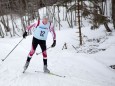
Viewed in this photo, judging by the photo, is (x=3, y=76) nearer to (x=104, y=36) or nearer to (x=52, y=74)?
(x=52, y=74)

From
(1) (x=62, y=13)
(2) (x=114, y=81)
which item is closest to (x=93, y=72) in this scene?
(2) (x=114, y=81)

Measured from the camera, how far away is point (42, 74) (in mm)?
9617

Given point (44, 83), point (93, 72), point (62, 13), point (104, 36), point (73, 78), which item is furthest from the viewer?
point (62, 13)

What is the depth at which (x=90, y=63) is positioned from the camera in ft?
40.2

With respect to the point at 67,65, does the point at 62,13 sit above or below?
above

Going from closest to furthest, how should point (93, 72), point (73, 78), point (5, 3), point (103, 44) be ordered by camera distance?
point (73, 78), point (93, 72), point (103, 44), point (5, 3)

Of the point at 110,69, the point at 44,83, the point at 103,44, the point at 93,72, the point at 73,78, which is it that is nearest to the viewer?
the point at 44,83

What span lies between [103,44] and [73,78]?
933 centimetres

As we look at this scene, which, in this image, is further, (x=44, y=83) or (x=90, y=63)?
(x=90, y=63)

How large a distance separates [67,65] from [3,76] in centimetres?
352

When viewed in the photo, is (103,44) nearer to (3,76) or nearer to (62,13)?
(3,76)

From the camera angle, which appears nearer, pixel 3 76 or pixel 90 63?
pixel 3 76

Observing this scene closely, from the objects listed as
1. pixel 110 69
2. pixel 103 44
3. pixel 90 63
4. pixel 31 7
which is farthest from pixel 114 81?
pixel 31 7

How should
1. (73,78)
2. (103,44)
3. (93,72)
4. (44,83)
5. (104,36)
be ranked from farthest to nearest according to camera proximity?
(104,36)
(103,44)
(93,72)
(73,78)
(44,83)
